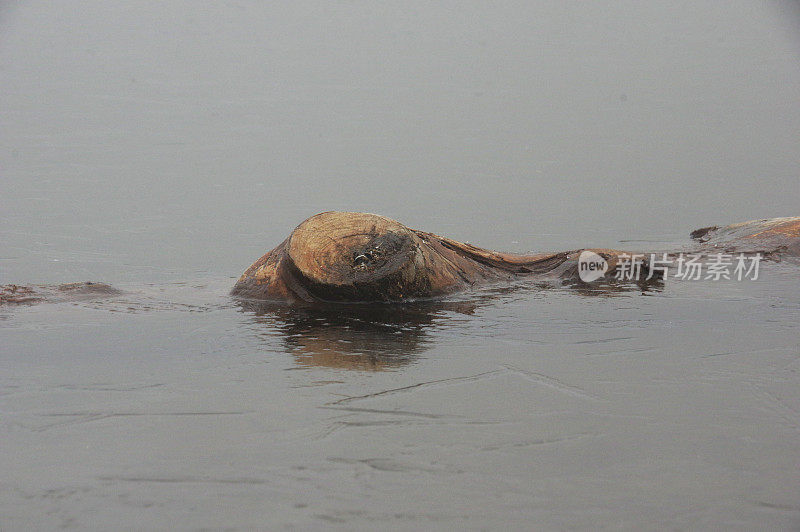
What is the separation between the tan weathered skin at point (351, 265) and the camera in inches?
235

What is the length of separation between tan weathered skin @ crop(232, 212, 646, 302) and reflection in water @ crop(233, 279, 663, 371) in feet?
0.35

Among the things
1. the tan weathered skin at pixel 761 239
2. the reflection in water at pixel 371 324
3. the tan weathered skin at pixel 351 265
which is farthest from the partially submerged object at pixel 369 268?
the tan weathered skin at pixel 761 239

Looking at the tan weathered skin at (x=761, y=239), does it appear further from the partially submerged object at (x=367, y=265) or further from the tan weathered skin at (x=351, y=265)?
the tan weathered skin at (x=351, y=265)

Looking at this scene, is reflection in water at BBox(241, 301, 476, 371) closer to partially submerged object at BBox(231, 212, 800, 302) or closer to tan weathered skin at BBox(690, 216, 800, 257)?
partially submerged object at BBox(231, 212, 800, 302)

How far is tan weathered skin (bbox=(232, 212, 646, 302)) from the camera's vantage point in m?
5.96

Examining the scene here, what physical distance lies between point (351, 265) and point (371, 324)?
1.83 ft

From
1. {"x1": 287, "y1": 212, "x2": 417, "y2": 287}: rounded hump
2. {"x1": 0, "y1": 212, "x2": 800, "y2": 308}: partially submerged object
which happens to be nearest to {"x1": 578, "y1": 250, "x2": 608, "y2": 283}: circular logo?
{"x1": 0, "y1": 212, "x2": 800, "y2": 308}: partially submerged object

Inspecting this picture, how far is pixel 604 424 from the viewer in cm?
374

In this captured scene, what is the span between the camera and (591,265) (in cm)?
674

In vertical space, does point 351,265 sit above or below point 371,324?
above

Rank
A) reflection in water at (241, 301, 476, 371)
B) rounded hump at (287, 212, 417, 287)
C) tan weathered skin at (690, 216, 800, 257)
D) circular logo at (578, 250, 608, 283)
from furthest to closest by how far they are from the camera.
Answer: tan weathered skin at (690, 216, 800, 257) → circular logo at (578, 250, 608, 283) → rounded hump at (287, 212, 417, 287) → reflection in water at (241, 301, 476, 371)

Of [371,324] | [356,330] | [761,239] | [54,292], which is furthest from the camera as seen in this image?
[761,239]

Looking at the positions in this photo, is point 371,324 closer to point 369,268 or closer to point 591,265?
point 369,268

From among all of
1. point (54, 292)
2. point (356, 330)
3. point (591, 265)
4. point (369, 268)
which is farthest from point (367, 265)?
point (54, 292)
